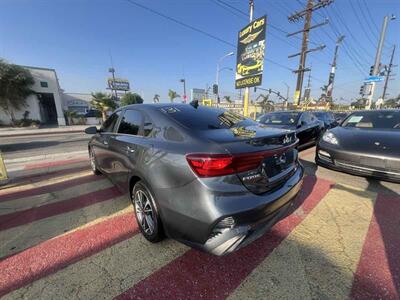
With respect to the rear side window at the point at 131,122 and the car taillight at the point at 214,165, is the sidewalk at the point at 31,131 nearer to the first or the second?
the rear side window at the point at 131,122

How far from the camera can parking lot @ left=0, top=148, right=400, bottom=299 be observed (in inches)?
69.6

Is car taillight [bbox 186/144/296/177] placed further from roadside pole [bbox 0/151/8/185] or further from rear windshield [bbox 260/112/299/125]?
rear windshield [bbox 260/112/299/125]

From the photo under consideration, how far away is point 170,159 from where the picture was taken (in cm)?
195

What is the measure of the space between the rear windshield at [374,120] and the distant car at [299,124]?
4.32 ft

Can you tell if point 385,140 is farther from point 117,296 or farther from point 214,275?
point 117,296

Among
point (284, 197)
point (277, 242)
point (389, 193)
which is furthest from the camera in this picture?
point (389, 193)

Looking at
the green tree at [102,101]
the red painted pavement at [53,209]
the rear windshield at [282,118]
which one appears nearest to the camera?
the red painted pavement at [53,209]

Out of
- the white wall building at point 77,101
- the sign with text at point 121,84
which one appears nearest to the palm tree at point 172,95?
the sign with text at point 121,84

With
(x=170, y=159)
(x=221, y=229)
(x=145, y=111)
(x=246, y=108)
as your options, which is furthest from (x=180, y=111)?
(x=246, y=108)

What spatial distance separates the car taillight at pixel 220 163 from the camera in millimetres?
→ 1703

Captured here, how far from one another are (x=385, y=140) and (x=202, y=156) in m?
3.93

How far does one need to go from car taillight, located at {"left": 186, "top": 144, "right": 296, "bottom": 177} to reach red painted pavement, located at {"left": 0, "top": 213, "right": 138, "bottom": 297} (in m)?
1.46

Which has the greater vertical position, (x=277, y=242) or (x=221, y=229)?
(x=221, y=229)

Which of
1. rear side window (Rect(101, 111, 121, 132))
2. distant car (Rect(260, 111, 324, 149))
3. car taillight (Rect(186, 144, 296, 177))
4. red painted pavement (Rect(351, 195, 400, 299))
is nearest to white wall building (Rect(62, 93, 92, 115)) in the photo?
distant car (Rect(260, 111, 324, 149))
